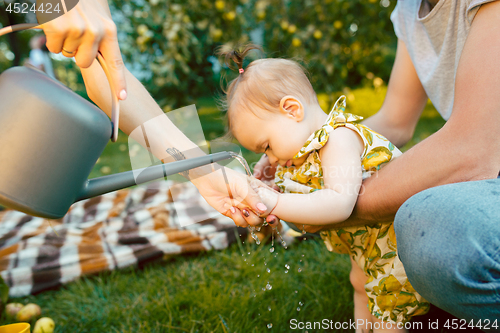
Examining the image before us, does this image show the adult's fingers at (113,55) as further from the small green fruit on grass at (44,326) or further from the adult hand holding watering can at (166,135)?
the small green fruit on grass at (44,326)

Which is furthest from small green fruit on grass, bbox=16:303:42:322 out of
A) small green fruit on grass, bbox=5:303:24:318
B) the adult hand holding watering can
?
the adult hand holding watering can

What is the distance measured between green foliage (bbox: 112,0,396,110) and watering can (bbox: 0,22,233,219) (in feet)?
7.93

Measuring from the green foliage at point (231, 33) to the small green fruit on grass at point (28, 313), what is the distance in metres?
2.16

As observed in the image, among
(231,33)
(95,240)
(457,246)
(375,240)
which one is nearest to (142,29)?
(231,33)

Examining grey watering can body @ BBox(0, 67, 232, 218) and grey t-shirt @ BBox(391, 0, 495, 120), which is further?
grey t-shirt @ BBox(391, 0, 495, 120)

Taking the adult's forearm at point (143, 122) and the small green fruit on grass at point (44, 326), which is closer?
the adult's forearm at point (143, 122)

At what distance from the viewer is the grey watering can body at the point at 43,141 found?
52cm

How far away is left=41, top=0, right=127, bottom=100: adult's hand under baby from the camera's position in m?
0.59

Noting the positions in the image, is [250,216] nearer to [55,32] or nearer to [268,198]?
[268,198]

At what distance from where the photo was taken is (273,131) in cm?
98

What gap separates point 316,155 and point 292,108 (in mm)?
141

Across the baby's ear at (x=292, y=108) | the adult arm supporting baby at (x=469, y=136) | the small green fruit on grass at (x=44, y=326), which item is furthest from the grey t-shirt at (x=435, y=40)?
the small green fruit on grass at (x=44, y=326)

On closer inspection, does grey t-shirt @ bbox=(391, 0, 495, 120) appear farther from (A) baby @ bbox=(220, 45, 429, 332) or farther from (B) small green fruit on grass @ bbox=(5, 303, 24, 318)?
(B) small green fruit on grass @ bbox=(5, 303, 24, 318)

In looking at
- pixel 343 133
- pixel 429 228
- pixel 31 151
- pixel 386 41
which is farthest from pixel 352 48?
pixel 31 151
